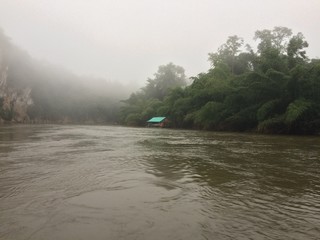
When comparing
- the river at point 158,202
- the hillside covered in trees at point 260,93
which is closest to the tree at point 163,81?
the hillside covered in trees at point 260,93

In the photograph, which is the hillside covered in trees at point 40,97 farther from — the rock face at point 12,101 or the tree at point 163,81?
the tree at point 163,81

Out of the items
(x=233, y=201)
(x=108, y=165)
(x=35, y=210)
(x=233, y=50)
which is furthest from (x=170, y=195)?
(x=233, y=50)

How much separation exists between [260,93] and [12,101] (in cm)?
8205

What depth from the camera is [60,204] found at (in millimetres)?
3518

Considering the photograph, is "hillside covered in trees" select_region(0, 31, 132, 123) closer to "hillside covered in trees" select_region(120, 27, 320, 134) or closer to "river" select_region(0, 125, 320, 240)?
"hillside covered in trees" select_region(120, 27, 320, 134)

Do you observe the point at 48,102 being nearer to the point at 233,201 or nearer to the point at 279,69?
the point at 279,69

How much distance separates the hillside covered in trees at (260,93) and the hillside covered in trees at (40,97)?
47.9 metres

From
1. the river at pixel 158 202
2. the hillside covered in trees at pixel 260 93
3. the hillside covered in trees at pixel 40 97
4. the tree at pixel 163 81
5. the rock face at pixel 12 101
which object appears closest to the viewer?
the river at pixel 158 202

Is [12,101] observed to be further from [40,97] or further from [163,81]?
[163,81]

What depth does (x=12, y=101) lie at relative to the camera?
85250 mm

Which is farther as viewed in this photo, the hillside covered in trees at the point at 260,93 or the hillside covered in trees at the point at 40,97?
the hillside covered in trees at the point at 40,97

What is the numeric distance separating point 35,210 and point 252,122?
23949 millimetres

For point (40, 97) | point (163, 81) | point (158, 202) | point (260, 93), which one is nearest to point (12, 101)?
point (40, 97)

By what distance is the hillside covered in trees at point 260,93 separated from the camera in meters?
20.1
